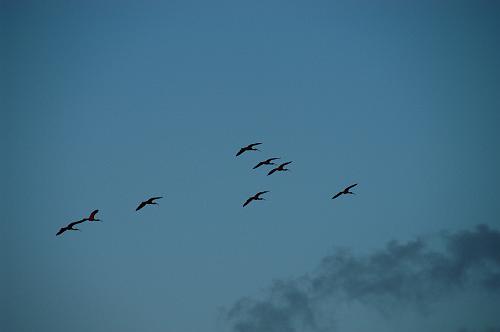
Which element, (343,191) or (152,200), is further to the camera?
(343,191)

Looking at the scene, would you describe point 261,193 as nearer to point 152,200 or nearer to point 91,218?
point 152,200

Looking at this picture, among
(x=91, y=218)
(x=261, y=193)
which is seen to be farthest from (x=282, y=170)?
(x=91, y=218)

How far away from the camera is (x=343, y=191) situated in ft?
493

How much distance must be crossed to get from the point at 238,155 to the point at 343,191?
785 inches

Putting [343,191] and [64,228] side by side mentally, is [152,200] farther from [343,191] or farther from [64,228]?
[343,191]

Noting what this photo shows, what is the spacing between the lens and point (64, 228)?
135125mm

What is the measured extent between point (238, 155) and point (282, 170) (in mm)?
10668

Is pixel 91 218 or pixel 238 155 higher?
pixel 238 155

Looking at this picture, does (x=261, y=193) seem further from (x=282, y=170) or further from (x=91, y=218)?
(x=91, y=218)

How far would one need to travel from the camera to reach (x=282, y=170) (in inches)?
6029

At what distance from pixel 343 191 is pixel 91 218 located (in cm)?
4510

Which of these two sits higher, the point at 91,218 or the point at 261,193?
the point at 261,193

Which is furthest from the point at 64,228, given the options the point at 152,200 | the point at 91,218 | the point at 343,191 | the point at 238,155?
the point at 343,191

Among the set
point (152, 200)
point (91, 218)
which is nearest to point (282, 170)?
point (152, 200)
